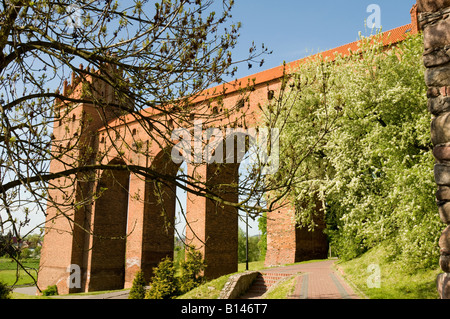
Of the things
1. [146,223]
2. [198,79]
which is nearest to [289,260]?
[146,223]

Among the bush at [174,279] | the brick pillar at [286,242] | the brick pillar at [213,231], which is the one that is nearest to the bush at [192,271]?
the bush at [174,279]

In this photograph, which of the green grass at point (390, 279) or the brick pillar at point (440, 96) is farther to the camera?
the green grass at point (390, 279)

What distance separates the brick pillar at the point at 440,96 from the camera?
3.42m

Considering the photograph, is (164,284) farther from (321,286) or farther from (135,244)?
(321,286)

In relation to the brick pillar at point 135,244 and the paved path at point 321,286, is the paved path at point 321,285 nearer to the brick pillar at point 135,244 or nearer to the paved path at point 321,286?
the paved path at point 321,286

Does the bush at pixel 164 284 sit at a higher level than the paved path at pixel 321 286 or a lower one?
lower

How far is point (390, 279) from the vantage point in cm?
1101

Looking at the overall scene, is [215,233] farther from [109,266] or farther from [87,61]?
[87,61]

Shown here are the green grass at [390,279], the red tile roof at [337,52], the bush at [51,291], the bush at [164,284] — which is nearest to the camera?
the green grass at [390,279]

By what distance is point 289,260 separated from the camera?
17.6 metres

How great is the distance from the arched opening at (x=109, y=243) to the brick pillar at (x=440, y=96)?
19.9 meters

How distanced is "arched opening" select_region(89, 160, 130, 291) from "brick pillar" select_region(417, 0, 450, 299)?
19936 millimetres

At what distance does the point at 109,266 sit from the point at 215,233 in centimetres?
858

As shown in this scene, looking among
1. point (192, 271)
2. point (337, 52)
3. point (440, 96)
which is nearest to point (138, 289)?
point (192, 271)
